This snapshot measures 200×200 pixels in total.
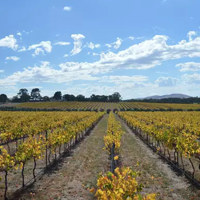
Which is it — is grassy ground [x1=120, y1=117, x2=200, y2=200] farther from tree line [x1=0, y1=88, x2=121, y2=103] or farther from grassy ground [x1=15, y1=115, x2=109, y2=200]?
tree line [x1=0, y1=88, x2=121, y2=103]

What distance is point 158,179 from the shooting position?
9406mm

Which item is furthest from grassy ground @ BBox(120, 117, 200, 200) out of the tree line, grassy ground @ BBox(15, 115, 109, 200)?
the tree line

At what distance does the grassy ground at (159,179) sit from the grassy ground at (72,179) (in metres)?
2.05

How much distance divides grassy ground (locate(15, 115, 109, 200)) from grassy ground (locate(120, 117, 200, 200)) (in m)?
2.05

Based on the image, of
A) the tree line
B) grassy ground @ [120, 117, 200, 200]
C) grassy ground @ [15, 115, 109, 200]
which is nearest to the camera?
grassy ground @ [15, 115, 109, 200]

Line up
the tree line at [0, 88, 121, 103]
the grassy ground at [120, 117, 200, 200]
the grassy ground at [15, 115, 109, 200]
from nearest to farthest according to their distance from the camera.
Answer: the grassy ground at [15, 115, 109, 200] < the grassy ground at [120, 117, 200, 200] < the tree line at [0, 88, 121, 103]

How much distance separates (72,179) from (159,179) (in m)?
4.29

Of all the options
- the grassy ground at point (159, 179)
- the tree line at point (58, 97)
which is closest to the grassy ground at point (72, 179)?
the grassy ground at point (159, 179)

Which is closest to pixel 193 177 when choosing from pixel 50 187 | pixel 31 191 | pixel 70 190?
pixel 70 190

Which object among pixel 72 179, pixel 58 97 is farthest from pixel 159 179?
pixel 58 97

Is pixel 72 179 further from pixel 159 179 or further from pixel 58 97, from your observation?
pixel 58 97

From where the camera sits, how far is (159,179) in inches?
371

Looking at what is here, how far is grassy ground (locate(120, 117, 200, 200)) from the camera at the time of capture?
25.9 feet

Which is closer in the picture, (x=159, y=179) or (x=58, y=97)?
(x=159, y=179)
